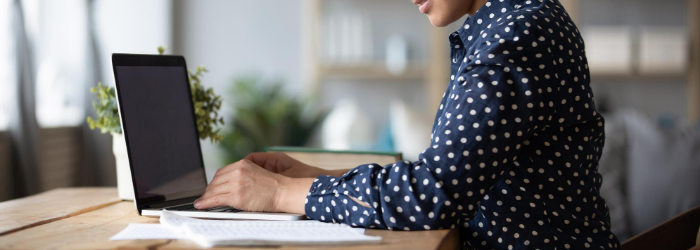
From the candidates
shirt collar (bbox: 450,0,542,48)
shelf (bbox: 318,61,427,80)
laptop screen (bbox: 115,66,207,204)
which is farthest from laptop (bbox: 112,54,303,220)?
shelf (bbox: 318,61,427,80)

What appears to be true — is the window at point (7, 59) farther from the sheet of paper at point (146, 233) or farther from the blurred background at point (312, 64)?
the sheet of paper at point (146, 233)

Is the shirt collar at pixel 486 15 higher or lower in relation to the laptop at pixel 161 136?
higher

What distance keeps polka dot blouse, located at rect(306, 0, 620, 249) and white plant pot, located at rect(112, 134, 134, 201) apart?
0.47m

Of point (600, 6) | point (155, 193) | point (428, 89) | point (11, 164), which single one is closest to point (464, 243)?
point (155, 193)

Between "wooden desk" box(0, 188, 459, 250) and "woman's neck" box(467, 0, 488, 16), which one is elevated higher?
"woman's neck" box(467, 0, 488, 16)

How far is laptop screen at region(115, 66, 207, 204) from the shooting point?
1.11 meters

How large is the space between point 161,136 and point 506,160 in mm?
595

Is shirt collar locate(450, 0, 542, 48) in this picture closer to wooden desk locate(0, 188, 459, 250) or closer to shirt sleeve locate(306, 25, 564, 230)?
shirt sleeve locate(306, 25, 564, 230)

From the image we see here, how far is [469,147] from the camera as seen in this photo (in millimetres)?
874

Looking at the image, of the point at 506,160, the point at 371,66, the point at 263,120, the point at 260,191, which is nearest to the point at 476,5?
the point at 506,160

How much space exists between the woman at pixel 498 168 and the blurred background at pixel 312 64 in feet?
7.41

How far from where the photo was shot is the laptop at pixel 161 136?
1.09m

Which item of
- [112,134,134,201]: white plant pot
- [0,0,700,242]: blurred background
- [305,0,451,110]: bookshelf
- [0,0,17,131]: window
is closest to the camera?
[112,134,134,201]: white plant pot

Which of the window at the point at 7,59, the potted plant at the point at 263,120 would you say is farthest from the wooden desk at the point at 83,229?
the potted plant at the point at 263,120
